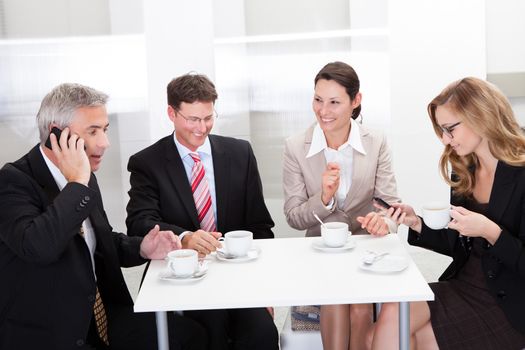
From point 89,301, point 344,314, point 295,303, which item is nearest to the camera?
point 295,303

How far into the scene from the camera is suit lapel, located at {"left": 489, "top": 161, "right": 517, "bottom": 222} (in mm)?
2338

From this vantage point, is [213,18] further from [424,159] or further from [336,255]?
[336,255]

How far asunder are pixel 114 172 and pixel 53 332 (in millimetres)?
2953

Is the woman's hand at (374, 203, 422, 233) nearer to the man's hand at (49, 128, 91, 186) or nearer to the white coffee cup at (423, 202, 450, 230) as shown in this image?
the white coffee cup at (423, 202, 450, 230)

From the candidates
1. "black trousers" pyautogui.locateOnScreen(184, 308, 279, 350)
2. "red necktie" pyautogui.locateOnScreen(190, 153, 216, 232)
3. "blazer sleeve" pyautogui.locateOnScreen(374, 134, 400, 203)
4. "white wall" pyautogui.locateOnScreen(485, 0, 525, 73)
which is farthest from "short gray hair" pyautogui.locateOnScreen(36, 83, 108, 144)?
"white wall" pyautogui.locateOnScreen(485, 0, 525, 73)

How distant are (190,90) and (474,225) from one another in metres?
1.28

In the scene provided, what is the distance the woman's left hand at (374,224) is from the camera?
2482mm

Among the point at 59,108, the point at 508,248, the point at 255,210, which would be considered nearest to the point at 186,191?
the point at 255,210

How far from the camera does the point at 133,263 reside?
2547mm

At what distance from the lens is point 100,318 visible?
2340mm

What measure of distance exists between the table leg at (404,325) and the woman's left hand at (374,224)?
1.64 ft

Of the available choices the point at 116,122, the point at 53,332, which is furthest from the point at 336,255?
the point at 116,122

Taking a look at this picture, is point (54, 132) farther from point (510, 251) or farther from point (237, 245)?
point (510, 251)

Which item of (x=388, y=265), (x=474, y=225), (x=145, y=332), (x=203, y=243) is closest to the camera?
(x=388, y=265)
